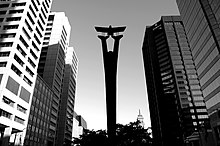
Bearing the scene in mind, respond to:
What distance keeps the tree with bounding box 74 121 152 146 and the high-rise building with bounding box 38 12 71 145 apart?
39.0 meters

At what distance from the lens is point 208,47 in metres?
45.1

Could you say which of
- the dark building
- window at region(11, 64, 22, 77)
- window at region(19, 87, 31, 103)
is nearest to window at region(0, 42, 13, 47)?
window at region(11, 64, 22, 77)

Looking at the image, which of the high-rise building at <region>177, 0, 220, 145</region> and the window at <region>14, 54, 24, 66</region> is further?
the window at <region>14, 54, 24, 66</region>

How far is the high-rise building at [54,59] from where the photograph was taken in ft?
243

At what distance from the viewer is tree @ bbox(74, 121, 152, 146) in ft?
111

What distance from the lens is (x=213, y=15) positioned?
45.7 meters

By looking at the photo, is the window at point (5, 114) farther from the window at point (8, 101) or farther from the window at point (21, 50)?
the window at point (21, 50)

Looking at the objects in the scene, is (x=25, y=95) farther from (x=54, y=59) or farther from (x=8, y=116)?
(x=54, y=59)

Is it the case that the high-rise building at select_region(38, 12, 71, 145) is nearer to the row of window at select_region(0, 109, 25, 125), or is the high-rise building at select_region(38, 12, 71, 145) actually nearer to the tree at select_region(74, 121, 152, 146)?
the row of window at select_region(0, 109, 25, 125)

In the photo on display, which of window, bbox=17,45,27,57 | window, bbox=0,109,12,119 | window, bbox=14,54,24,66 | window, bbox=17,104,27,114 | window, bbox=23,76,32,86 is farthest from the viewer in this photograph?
window, bbox=23,76,32,86

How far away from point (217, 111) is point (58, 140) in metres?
66.1

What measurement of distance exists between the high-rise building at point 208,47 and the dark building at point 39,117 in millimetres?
45358

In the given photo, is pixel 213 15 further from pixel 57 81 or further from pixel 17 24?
pixel 57 81

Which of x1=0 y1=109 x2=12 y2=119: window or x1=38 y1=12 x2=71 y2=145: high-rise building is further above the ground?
x1=38 y1=12 x2=71 y2=145: high-rise building
